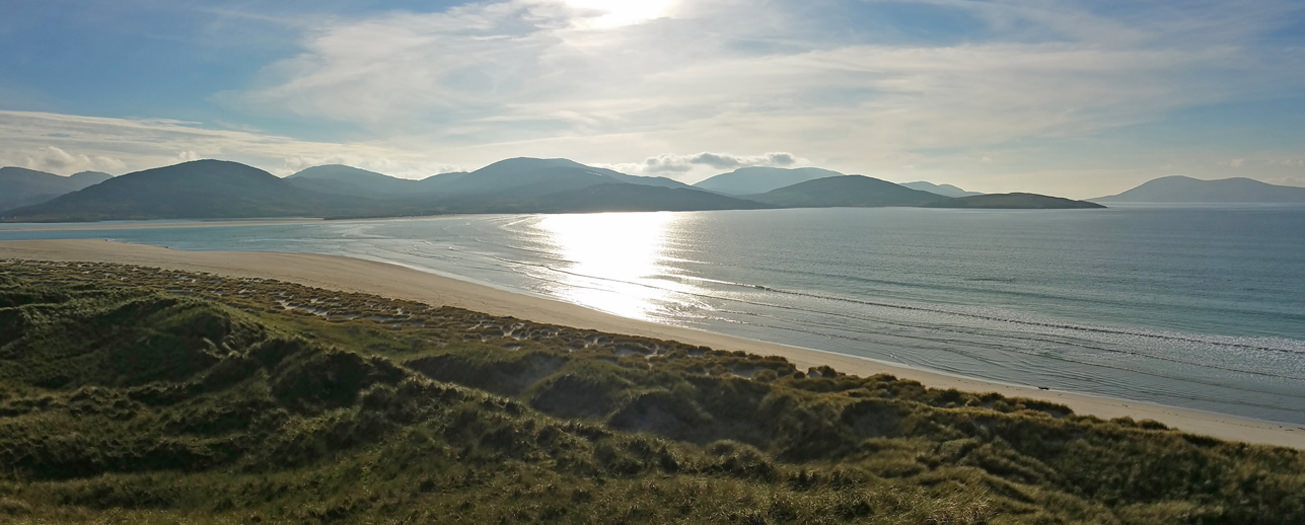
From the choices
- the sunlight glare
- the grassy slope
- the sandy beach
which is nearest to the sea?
the sunlight glare

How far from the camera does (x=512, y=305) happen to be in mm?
51844

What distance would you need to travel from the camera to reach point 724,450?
1897 centimetres

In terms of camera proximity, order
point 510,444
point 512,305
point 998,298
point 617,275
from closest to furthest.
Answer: point 510,444 < point 512,305 < point 998,298 < point 617,275

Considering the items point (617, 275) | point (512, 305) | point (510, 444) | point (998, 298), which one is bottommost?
point (510, 444)

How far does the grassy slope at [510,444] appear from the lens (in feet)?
48.6

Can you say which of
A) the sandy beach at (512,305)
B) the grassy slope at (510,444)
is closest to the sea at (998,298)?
the sandy beach at (512,305)

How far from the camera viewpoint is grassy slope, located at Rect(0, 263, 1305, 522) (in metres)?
14.8

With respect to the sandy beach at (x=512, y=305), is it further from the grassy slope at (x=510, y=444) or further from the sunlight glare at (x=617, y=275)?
the grassy slope at (x=510, y=444)

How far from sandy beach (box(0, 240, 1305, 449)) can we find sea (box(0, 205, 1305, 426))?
74.4 inches

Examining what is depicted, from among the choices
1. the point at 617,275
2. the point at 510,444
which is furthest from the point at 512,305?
the point at 510,444

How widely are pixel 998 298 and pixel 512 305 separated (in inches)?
1701

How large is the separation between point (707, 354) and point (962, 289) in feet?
126

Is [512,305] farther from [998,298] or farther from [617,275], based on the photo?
[998,298]

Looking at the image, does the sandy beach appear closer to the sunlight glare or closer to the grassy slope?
the sunlight glare
